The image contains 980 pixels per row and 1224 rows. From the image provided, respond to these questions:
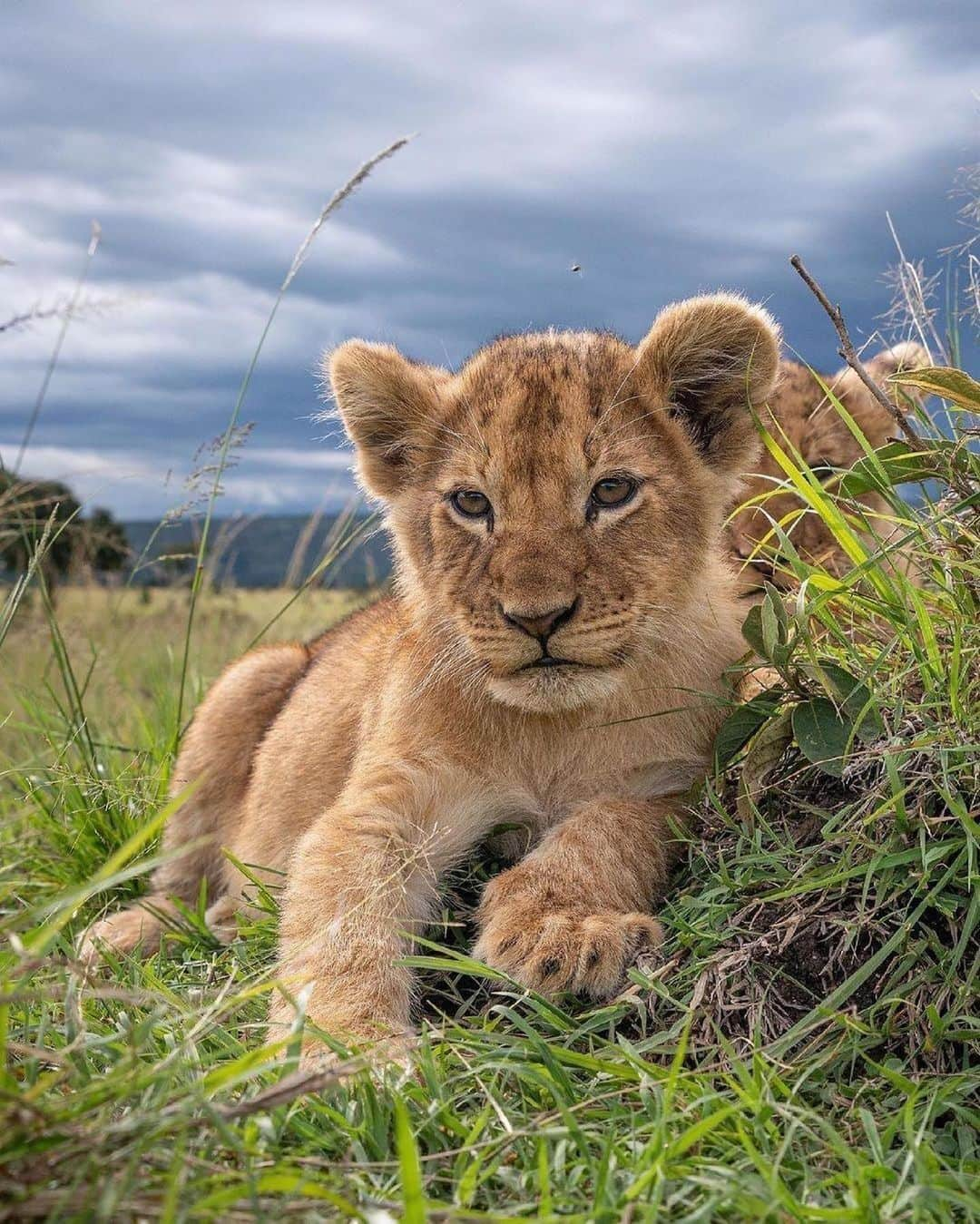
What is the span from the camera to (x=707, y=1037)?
2686 mm

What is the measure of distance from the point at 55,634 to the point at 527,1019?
301 centimetres

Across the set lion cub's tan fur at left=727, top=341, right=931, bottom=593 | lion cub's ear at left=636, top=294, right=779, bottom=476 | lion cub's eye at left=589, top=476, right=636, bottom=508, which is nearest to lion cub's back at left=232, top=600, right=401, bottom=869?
lion cub's eye at left=589, top=476, right=636, bottom=508

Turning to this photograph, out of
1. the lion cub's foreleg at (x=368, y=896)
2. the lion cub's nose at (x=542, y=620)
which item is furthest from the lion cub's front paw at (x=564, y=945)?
the lion cub's nose at (x=542, y=620)

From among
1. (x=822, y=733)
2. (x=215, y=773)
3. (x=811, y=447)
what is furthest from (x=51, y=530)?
(x=811, y=447)

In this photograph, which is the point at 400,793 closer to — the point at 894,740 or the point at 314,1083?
the point at 894,740

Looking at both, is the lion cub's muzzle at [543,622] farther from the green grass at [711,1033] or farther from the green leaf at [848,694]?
the green leaf at [848,694]

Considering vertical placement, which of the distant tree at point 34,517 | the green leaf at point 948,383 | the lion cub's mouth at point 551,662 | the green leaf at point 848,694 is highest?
the green leaf at point 948,383

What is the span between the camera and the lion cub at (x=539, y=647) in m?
2.92

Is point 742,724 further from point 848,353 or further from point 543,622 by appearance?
point 848,353

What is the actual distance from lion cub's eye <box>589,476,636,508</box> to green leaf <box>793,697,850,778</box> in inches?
27.6

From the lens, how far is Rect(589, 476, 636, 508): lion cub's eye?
322 cm

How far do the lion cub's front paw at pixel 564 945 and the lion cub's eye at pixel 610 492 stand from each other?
3.37ft

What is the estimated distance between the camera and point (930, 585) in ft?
11.8

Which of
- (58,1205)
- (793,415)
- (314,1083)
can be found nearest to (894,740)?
(314,1083)
